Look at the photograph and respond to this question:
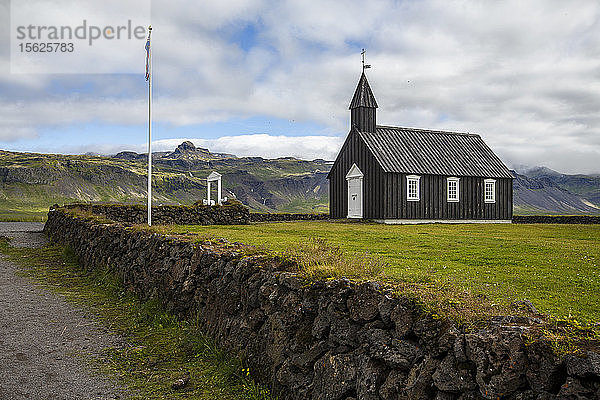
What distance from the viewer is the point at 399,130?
4106 cm

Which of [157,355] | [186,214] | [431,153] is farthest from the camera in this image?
[431,153]

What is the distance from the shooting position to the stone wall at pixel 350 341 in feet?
13.2

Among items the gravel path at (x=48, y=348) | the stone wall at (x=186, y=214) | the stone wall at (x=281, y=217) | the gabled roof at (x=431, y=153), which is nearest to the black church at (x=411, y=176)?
the gabled roof at (x=431, y=153)

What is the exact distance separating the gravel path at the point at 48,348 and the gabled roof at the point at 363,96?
2937 centimetres

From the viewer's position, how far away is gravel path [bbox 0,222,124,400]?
7.45m

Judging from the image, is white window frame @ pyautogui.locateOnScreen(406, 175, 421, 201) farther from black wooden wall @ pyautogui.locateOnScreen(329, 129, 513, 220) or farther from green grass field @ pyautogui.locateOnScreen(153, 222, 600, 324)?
green grass field @ pyautogui.locateOnScreen(153, 222, 600, 324)

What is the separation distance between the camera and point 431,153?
39531 millimetres

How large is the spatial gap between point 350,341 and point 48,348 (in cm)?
612

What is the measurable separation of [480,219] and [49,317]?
109 feet

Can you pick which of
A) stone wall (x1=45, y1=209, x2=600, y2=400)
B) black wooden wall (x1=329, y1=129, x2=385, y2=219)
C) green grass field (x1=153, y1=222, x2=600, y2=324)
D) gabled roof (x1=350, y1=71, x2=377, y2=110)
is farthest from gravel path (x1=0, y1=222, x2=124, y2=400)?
gabled roof (x1=350, y1=71, x2=377, y2=110)

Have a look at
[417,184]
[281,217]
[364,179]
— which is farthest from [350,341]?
[281,217]

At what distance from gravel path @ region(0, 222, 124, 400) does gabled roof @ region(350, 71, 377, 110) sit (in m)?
29.4

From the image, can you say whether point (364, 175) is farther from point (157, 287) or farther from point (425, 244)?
point (157, 287)

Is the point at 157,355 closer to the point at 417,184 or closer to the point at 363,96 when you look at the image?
the point at 417,184
